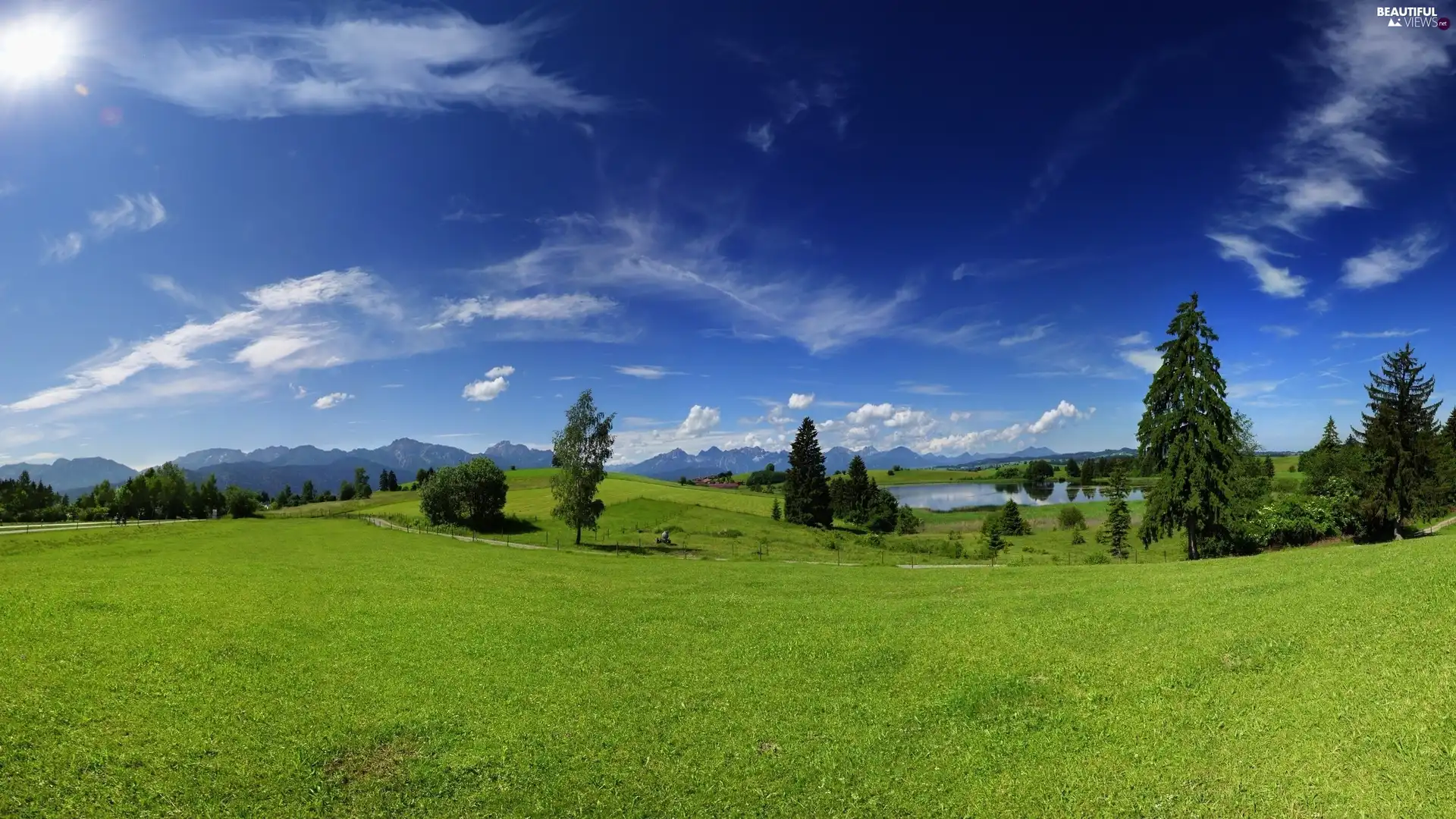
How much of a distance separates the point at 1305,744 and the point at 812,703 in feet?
25.1

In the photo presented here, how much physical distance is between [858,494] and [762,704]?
109799 millimetres

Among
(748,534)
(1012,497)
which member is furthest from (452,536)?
(1012,497)

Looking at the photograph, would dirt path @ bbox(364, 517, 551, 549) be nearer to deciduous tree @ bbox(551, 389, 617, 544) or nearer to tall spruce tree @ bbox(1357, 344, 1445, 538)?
deciduous tree @ bbox(551, 389, 617, 544)

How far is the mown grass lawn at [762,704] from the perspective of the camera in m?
8.75

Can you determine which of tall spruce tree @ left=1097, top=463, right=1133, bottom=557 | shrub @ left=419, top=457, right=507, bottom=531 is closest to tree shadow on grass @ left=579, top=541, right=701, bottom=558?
shrub @ left=419, top=457, right=507, bottom=531

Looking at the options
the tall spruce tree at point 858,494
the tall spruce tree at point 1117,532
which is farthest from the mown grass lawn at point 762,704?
the tall spruce tree at point 858,494

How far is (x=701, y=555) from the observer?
5528 centimetres

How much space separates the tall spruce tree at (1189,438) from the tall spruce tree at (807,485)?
2399 inches

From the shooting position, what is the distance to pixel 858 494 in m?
119

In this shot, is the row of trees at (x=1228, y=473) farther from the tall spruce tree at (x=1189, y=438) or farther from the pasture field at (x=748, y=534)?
the pasture field at (x=748, y=534)

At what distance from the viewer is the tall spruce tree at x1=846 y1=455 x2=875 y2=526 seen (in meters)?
110

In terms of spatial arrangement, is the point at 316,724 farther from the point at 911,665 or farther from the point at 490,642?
the point at 911,665

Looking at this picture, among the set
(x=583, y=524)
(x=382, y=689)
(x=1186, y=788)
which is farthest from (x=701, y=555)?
(x=1186, y=788)

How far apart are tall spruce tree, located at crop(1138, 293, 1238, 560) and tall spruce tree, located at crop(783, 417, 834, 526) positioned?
60933 mm
